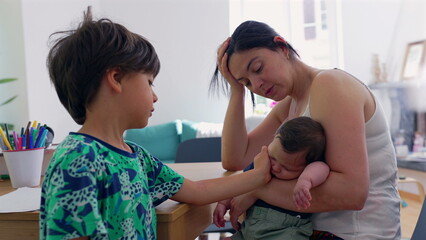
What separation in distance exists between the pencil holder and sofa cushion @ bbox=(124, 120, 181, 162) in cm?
345

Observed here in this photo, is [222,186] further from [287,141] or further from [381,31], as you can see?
[381,31]

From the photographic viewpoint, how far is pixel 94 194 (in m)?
0.77

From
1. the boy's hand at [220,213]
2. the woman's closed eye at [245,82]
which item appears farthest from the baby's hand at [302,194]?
the woman's closed eye at [245,82]

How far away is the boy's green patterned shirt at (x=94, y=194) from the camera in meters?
0.75

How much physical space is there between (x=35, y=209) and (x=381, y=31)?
4801mm

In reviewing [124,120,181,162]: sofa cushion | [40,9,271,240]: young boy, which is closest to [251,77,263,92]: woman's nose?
[40,9,271,240]: young boy

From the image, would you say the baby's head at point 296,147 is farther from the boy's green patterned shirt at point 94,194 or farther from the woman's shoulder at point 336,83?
the boy's green patterned shirt at point 94,194

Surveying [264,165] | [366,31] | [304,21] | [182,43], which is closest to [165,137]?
[182,43]

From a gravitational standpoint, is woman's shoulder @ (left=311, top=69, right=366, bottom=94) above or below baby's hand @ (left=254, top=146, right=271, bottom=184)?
above

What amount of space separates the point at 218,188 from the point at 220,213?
15 centimetres

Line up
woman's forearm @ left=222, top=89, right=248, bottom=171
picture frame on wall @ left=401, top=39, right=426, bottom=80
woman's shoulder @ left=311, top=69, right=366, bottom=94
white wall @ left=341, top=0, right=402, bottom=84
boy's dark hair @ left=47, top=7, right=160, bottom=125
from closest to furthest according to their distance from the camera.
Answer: boy's dark hair @ left=47, top=7, right=160, bottom=125, woman's shoulder @ left=311, top=69, right=366, bottom=94, woman's forearm @ left=222, top=89, right=248, bottom=171, picture frame on wall @ left=401, top=39, right=426, bottom=80, white wall @ left=341, top=0, right=402, bottom=84

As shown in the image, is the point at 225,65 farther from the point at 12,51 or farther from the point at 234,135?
the point at 12,51

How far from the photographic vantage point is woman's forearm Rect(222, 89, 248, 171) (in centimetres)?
156

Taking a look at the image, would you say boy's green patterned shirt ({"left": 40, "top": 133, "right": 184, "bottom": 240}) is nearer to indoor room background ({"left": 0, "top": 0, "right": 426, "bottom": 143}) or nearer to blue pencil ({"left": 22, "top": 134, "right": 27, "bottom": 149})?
blue pencil ({"left": 22, "top": 134, "right": 27, "bottom": 149})
